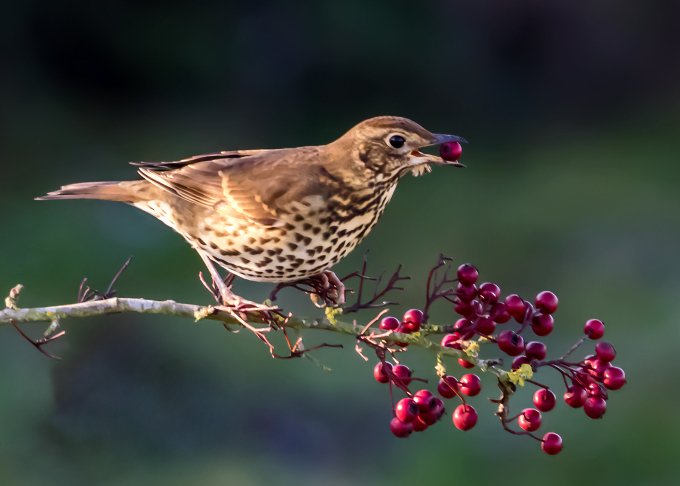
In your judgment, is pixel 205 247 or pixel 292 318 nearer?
pixel 292 318

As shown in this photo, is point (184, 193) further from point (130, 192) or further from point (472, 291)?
point (472, 291)

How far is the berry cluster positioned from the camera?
3.41 feet

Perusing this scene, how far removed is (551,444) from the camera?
1.13 metres

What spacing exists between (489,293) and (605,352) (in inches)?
9.5

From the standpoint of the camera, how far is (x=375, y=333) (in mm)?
1030

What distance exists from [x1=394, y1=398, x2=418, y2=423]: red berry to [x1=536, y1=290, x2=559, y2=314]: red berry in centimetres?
30

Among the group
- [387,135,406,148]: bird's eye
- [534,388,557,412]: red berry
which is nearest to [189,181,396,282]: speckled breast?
[387,135,406,148]: bird's eye

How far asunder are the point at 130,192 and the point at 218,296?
388 mm

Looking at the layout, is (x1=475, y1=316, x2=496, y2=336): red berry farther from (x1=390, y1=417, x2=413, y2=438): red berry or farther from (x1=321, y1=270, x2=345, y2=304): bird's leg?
(x1=321, y1=270, x2=345, y2=304): bird's leg

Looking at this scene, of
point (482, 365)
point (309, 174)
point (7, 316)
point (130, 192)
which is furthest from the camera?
point (130, 192)

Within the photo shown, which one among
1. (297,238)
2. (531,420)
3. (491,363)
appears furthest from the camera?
(297,238)

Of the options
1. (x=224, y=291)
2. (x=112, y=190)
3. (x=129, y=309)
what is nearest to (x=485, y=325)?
(x=224, y=291)

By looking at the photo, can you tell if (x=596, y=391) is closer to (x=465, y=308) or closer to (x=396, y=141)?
(x=465, y=308)

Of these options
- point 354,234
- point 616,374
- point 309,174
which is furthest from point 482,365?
point 309,174
